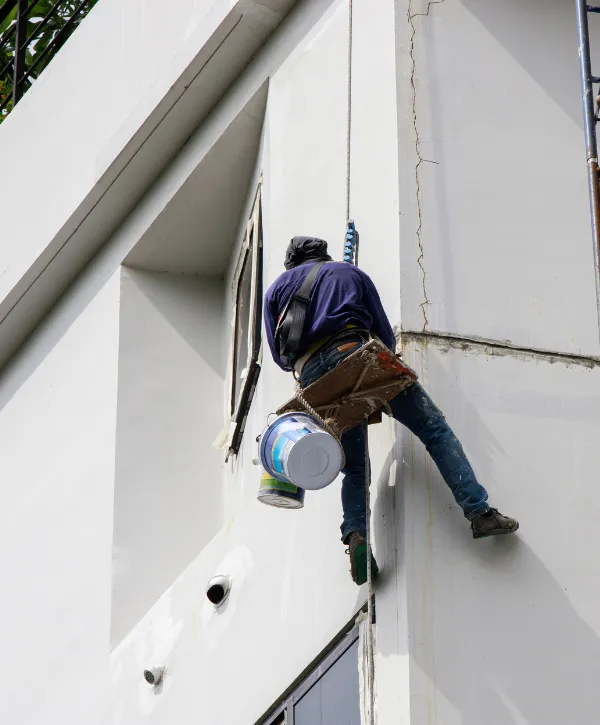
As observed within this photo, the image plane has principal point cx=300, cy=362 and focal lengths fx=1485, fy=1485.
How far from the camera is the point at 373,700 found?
21.1 ft

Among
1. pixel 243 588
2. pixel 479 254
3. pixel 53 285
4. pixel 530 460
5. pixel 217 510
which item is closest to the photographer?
pixel 530 460

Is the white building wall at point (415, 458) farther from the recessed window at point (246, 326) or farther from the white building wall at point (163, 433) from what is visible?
the recessed window at point (246, 326)

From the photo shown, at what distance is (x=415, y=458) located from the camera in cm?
681

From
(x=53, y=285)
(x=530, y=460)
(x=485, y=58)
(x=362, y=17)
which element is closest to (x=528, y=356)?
(x=530, y=460)

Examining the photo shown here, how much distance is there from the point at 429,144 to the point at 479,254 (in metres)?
0.66

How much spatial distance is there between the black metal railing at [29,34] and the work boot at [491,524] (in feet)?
22.0

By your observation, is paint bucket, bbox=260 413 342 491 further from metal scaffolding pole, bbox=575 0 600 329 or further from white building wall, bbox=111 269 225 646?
white building wall, bbox=111 269 225 646

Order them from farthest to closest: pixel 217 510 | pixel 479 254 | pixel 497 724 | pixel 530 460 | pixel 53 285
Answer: pixel 53 285 < pixel 217 510 < pixel 479 254 < pixel 530 460 < pixel 497 724

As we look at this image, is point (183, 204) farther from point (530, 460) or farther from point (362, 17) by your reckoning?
point (530, 460)

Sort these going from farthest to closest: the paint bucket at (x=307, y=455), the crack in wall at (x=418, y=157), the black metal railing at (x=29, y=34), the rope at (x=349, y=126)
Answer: the black metal railing at (x=29, y=34), the rope at (x=349, y=126), the crack in wall at (x=418, y=157), the paint bucket at (x=307, y=455)

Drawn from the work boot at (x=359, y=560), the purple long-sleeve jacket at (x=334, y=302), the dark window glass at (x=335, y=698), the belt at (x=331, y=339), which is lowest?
the dark window glass at (x=335, y=698)

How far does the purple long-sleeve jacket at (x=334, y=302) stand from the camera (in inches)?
261

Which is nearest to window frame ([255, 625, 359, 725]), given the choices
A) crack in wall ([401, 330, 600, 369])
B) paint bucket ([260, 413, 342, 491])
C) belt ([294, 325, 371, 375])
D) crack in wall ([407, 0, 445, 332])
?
paint bucket ([260, 413, 342, 491])

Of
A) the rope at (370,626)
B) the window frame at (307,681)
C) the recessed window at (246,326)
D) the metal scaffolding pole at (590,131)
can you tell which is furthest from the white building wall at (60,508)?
the metal scaffolding pole at (590,131)
